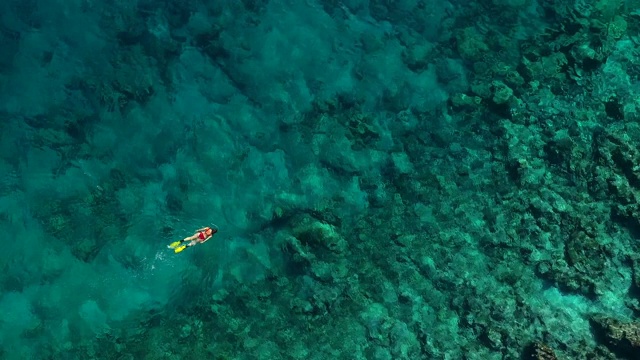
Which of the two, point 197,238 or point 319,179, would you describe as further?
point 319,179

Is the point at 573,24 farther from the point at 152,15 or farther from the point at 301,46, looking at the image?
the point at 152,15

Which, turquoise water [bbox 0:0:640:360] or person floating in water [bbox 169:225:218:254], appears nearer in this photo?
turquoise water [bbox 0:0:640:360]

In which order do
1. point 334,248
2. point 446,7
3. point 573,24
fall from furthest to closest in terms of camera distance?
point 446,7 < point 573,24 < point 334,248

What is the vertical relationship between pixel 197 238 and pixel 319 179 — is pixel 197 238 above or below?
below

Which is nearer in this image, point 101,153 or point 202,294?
point 202,294

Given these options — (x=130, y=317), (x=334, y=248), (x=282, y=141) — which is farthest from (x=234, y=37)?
(x=130, y=317)

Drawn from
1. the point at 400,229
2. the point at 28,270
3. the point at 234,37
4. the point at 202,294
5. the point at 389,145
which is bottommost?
the point at 28,270

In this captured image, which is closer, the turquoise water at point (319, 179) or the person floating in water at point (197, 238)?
the turquoise water at point (319, 179)

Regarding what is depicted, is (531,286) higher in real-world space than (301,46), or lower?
lower
